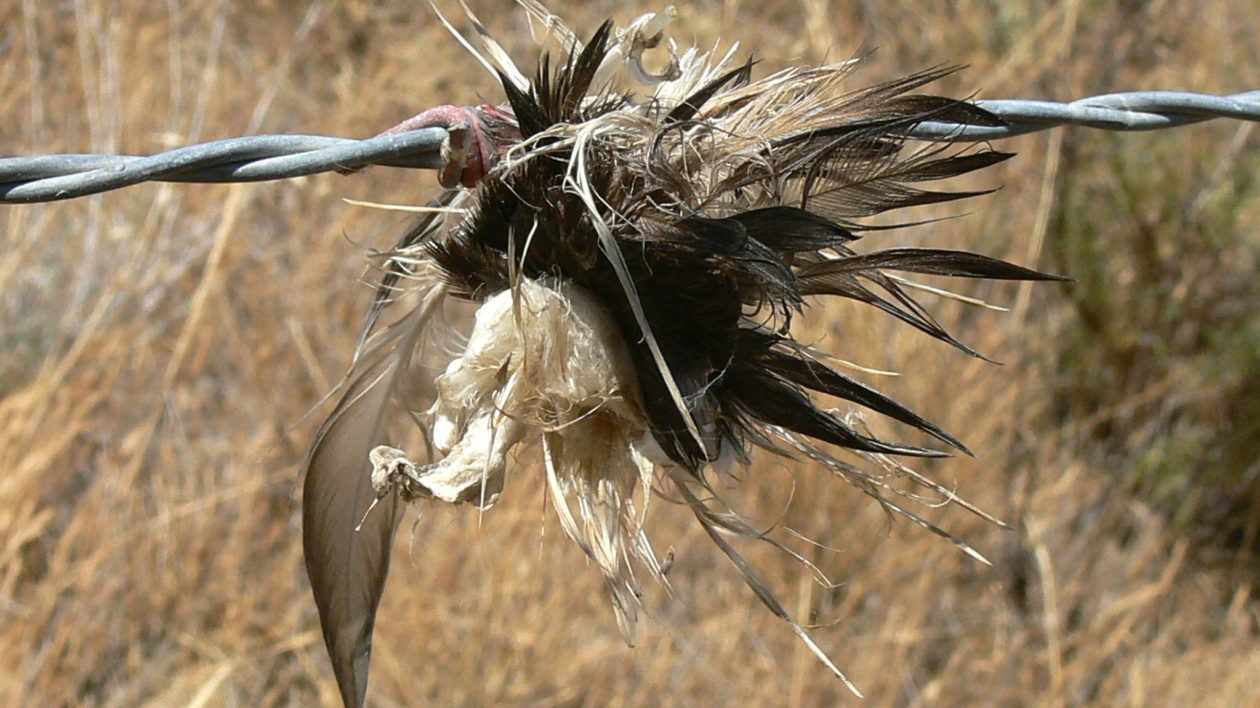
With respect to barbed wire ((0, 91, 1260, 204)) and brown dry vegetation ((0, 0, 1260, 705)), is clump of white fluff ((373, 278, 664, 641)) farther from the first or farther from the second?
brown dry vegetation ((0, 0, 1260, 705))

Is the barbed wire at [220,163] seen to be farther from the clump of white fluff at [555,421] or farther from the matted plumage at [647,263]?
the clump of white fluff at [555,421]

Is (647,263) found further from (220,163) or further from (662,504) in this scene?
(662,504)

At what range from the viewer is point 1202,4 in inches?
162

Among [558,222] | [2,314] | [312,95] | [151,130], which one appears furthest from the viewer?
[312,95]

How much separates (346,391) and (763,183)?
42 centimetres

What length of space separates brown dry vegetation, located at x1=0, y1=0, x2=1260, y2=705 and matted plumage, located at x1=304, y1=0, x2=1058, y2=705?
118 centimetres

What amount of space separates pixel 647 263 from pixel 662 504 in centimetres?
198

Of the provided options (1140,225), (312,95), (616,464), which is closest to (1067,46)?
(1140,225)

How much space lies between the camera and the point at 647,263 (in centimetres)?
94

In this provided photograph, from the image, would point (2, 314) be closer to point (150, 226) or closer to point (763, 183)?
point (150, 226)

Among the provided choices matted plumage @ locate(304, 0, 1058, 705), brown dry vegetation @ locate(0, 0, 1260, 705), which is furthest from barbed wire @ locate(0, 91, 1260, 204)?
brown dry vegetation @ locate(0, 0, 1260, 705)

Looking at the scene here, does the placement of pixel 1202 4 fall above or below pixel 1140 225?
above

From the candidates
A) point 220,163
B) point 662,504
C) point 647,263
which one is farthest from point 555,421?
point 662,504

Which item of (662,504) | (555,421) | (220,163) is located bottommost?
(662,504)
